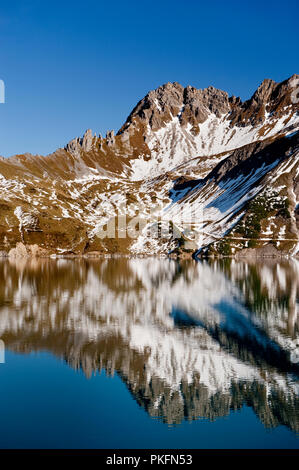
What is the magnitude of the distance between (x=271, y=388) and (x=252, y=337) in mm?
→ 17953

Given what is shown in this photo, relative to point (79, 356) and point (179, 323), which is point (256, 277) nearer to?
point (179, 323)

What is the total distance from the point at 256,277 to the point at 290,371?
284 feet

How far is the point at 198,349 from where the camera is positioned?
48906mm

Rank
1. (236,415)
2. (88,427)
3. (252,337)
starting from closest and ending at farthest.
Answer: (88,427) → (236,415) → (252,337)

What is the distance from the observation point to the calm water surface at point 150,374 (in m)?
28.9

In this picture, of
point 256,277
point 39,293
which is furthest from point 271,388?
point 256,277

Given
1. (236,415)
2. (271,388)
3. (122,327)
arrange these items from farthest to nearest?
(122,327) < (271,388) < (236,415)

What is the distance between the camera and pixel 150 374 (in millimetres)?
40375

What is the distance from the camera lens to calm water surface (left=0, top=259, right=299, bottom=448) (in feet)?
94.9

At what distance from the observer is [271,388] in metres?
36.1
